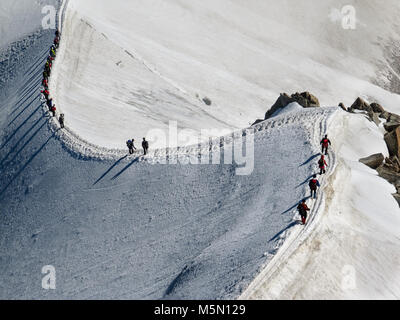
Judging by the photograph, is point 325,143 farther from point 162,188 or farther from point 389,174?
point 162,188

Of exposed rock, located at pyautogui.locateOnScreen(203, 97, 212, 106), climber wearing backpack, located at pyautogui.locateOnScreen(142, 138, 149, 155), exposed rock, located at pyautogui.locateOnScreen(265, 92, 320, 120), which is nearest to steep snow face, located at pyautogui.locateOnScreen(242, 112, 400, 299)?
climber wearing backpack, located at pyautogui.locateOnScreen(142, 138, 149, 155)

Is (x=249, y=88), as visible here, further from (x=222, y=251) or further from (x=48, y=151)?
(x=222, y=251)

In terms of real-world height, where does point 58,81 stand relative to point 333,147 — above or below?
below

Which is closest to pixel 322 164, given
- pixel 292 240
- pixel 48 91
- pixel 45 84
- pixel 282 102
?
pixel 292 240

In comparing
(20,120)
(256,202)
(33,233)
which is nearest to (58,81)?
(20,120)

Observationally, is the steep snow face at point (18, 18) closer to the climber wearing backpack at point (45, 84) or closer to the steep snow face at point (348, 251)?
the climber wearing backpack at point (45, 84)
